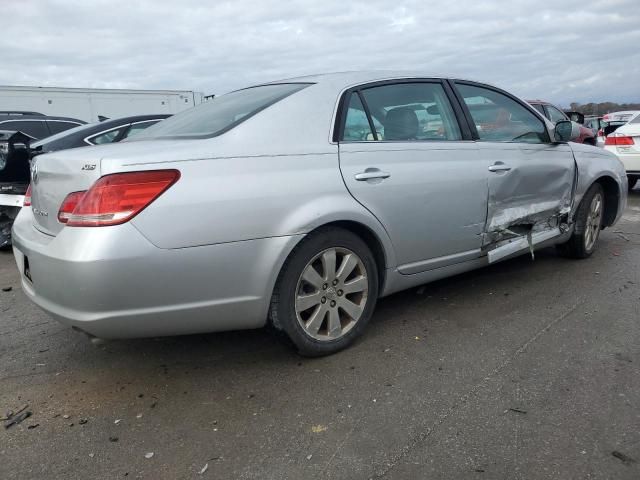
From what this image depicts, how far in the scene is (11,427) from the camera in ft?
8.20

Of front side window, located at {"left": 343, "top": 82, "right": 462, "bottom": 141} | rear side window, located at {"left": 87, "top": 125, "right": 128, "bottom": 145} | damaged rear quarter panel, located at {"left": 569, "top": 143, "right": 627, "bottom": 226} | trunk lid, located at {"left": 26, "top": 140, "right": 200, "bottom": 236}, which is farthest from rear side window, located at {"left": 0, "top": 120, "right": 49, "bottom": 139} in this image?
damaged rear quarter panel, located at {"left": 569, "top": 143, "right": 627, "bottom": 226}

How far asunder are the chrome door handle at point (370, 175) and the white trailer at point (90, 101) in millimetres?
Answer: 14349

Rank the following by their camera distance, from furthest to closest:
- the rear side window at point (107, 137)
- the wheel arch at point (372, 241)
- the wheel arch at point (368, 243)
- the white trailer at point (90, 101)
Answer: the white trailer at point (90, 101)
the rear side window at point (107, 137)
the wheel arch at point (372, 241)
the wheel arch at point (368, 243)

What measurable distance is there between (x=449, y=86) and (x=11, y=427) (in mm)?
3346

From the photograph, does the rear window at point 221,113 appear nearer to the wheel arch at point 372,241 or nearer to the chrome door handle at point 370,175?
the chrome door handle at point 370,175

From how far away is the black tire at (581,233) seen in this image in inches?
189

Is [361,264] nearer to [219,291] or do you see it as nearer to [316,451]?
[219,291]

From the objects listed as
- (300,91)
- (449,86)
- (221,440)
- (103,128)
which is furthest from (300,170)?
(103,128)

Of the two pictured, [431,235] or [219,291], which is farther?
[431,235]

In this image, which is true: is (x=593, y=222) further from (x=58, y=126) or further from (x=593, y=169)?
(x=58, y=126)

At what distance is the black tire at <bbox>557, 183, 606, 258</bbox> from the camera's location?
4805 millimetres

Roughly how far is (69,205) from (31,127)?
737 cm

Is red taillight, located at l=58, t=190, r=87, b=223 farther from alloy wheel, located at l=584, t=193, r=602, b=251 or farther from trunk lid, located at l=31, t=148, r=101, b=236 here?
alloy wheel, located at l=584, t=193, r=602, b=251

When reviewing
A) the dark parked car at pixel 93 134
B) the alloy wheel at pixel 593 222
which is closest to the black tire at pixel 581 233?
the alloy wheel at pixel 593 222
